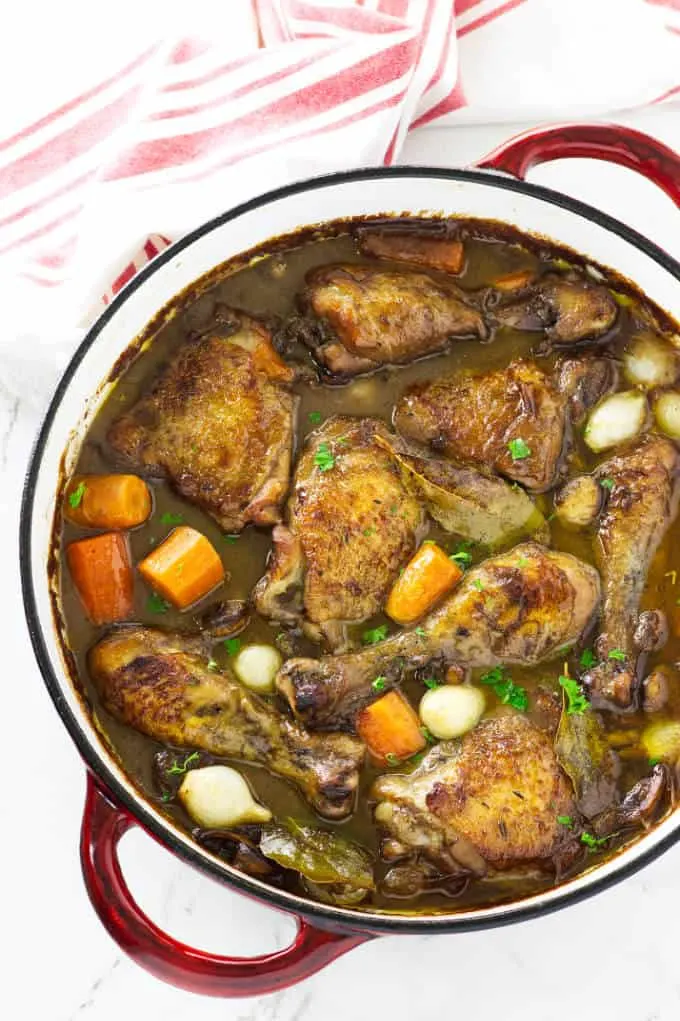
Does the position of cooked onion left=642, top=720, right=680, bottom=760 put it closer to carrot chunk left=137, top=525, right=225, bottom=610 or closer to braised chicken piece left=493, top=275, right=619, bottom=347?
braised chicken piece left=493, top=275, right=619, bottom=347

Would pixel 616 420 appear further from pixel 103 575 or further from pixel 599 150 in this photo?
pixel 103 575

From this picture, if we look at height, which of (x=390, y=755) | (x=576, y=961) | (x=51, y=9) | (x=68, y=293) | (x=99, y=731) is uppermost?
(x=51, y=9)

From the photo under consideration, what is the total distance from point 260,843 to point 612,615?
992 millimetres

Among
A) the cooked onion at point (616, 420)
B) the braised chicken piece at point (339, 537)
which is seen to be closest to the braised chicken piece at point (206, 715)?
the braised chicken piece at point (339, 537)

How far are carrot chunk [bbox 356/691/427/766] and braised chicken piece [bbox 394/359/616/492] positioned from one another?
0.62 metres

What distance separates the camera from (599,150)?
291 centimetres

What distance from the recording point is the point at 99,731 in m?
2.96

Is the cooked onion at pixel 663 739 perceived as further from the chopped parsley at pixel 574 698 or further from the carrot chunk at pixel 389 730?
the carrot chunk at pixel 389 730

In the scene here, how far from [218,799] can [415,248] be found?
1.40 meters

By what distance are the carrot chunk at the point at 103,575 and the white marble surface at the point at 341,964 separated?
398mm

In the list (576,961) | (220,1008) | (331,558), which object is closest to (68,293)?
(331,558)

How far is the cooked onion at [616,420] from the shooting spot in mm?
3082

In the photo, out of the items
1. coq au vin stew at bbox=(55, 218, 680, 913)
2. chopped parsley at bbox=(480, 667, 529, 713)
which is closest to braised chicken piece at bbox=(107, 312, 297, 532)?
coq au vin stew at bbox=(55, 218, 680, 913)

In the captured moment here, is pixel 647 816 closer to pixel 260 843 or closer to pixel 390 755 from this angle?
pixel 390 755
